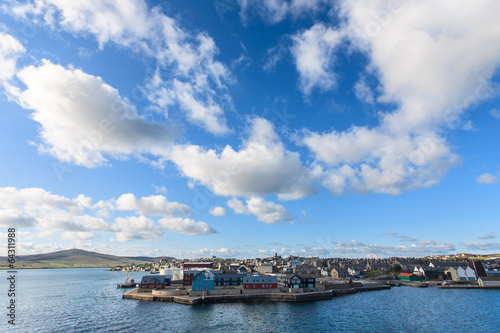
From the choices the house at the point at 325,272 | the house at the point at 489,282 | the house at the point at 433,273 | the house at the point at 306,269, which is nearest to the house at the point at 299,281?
the house at the point at 489,282

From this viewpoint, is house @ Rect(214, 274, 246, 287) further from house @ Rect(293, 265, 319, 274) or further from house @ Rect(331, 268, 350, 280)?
house @ Rect(293, 265, 319, 274)

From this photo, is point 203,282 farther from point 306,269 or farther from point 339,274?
point 306,269

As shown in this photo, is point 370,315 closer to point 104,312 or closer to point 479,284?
point 104,312

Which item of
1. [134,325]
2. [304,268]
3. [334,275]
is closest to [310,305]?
[134,325]

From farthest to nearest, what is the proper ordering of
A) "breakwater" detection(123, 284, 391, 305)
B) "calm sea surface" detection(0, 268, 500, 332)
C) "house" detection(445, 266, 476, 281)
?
"house" detection(445, 266, 476, 281) < "breakwater" detection(123, 284, 391, 305) < "calm sea surface" detection(0, 268, 500, 332)

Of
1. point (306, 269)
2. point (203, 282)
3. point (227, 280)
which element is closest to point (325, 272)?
point (306, 269)

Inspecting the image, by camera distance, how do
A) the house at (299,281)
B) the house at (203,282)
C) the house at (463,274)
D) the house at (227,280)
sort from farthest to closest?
the house at (463,274), the house at (227,280), the house at (299,281), the house at (203,282)

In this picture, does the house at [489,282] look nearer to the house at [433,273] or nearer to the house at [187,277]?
the house at [433,273]

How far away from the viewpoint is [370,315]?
160 feet

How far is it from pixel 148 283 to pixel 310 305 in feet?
152

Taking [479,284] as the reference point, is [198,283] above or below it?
above

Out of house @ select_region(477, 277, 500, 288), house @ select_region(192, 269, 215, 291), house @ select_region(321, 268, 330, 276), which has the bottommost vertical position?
house @ select_region(321, 268, 330, 276)

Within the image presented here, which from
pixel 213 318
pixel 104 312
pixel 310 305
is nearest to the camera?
pixel 213 318

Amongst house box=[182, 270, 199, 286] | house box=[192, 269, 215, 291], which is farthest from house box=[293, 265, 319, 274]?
house box=[192, 269, 215, 291]
